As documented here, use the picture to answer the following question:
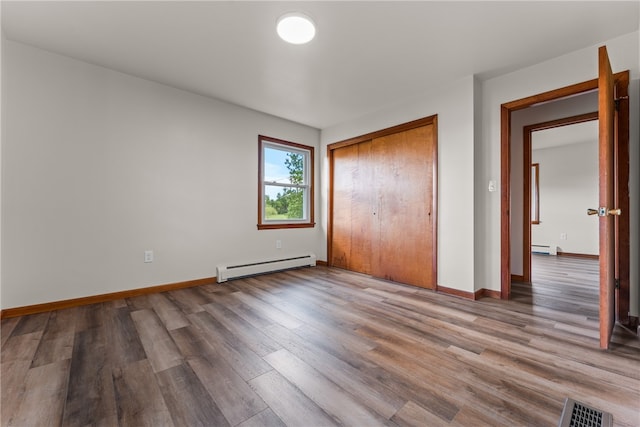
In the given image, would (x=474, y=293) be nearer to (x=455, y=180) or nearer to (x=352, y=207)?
(x=455, y=180)

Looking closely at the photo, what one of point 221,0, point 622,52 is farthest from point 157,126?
point 622,52

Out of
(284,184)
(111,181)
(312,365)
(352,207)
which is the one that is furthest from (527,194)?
(111,181)

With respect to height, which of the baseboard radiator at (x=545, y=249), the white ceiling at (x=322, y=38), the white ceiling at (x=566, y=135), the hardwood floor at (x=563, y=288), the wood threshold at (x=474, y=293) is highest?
the white ceiling at (x=566, y=135)

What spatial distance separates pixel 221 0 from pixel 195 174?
1980 mm

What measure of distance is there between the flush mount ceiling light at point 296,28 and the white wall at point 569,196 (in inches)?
258

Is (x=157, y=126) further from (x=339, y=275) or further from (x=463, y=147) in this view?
(x=463, y=147)

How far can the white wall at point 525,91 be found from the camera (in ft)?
7.16

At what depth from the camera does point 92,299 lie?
8.58 feet

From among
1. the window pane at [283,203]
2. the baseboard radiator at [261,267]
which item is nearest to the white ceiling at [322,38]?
the window pane at [283,203]

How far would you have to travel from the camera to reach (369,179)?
393 centimetres

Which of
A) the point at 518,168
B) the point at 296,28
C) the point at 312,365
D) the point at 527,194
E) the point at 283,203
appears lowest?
the point at 312,365

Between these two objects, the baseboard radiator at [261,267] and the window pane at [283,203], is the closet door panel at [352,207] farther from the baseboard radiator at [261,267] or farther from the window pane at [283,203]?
the window pane at [283,203]

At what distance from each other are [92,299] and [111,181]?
1187 mm

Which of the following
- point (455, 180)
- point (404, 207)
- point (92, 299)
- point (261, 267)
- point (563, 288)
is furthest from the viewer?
point (261, 267)
